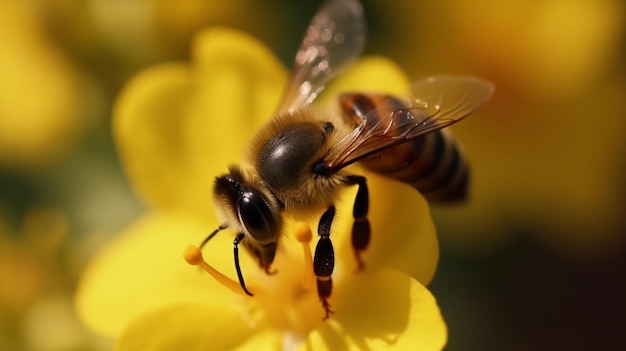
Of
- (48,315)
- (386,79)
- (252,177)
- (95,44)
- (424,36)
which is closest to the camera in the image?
(252,177)

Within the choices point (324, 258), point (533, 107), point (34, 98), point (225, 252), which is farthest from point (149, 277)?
point (533, 107)

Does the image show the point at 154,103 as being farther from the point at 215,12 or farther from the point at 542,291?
the point at 542,291

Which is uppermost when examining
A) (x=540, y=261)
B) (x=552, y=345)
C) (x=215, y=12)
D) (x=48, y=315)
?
(x=215, y=12)

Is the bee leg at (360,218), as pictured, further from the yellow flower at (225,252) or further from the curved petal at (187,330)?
the curved petal at (187,330)

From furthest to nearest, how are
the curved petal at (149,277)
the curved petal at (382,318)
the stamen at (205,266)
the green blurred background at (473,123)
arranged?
the green blurred background at (473,123) < the curved petal at (149,277) < the stamen at (205,266) < the curved petal at (382,318)

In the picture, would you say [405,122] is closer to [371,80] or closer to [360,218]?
[360,218]

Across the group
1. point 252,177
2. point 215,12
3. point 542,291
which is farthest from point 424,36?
point 252,177

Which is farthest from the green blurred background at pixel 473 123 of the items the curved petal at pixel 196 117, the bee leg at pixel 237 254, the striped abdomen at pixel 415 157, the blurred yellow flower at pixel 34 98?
the bee leg at pixel 237 254
